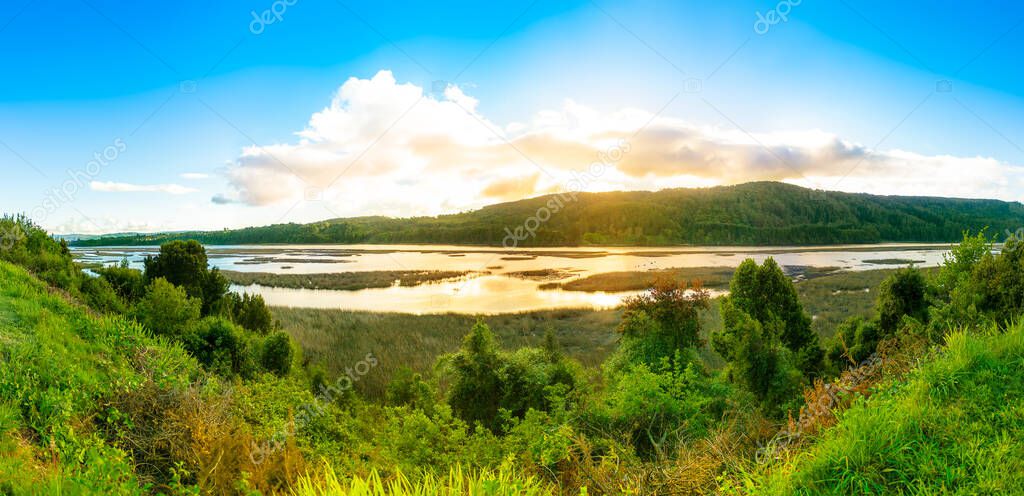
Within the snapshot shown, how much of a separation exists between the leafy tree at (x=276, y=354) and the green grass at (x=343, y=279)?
103 ft

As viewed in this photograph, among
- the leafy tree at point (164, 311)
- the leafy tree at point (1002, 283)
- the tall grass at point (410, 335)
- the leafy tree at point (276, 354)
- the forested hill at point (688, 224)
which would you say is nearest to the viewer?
the leafy tree at point (1002, 283)

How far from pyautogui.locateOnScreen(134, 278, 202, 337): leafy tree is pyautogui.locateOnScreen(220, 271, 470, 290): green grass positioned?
33.2 m

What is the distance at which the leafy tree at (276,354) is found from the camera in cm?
1167

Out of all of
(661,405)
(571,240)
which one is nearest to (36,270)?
(661,405)

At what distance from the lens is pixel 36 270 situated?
9.77 metres

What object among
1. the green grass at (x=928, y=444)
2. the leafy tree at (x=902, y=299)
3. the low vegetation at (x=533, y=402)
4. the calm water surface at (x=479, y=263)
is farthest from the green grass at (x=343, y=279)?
the green grass at (x=928, y=444)

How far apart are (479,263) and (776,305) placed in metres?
45.7

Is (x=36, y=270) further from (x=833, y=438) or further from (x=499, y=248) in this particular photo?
(x=499, y=248)

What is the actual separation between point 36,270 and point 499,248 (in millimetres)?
66289

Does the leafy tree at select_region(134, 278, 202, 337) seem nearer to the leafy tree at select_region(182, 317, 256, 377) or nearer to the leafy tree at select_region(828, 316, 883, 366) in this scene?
the leafy tree at select_region(182, 317, 256, 377)

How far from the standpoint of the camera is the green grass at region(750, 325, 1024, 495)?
3.04 meters

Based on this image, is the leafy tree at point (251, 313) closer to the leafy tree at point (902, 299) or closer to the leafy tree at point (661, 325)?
the leafy tree at point (661, 325)

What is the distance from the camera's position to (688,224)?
2881 inches

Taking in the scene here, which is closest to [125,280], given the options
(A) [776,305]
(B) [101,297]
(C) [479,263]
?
(B) [101,297]
